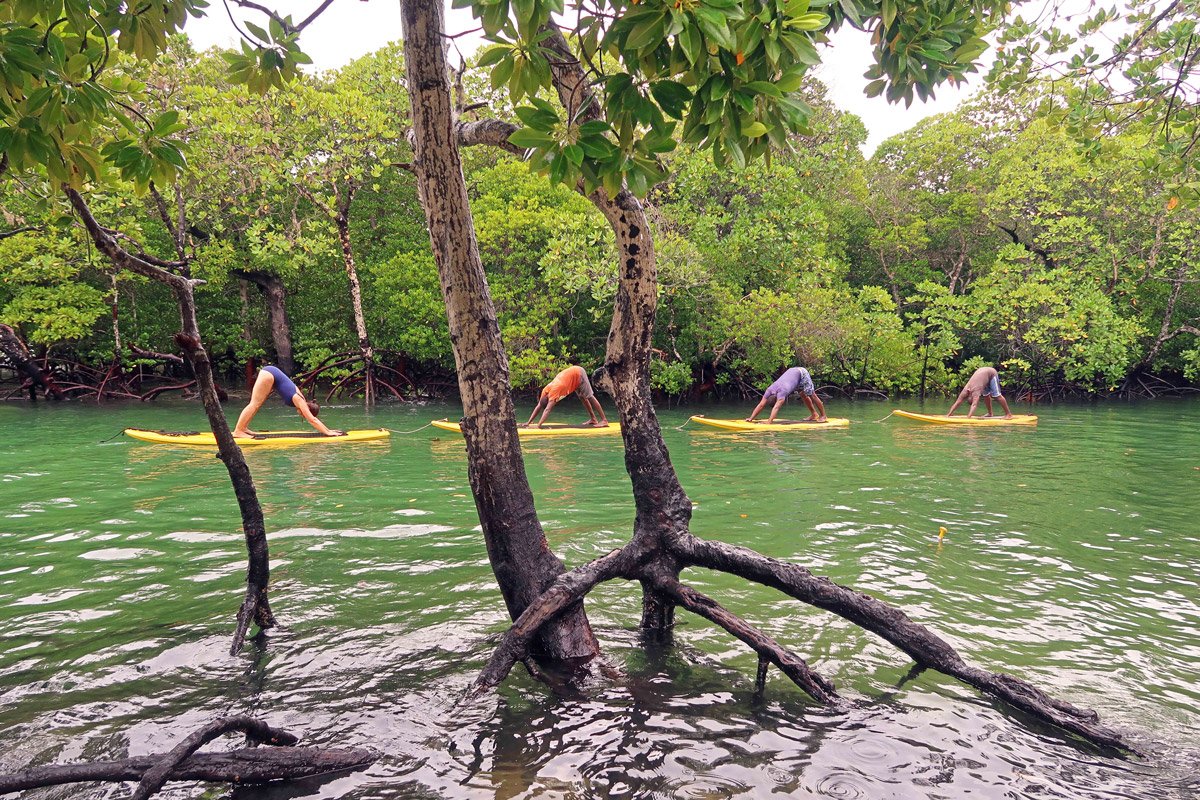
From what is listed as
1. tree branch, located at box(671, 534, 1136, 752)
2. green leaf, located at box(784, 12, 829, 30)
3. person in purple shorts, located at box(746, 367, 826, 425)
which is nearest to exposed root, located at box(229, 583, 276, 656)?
tree branch, located at box(671, 534, 1136, 752)

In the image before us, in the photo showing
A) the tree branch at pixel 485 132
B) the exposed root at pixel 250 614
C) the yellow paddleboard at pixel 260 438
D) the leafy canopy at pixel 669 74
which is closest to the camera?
the leafy canopy at pixel 669 74

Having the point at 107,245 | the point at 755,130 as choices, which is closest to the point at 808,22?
the point at 755,130

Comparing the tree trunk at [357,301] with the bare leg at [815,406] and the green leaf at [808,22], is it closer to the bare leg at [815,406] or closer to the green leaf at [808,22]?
the bare leg at [815,406]

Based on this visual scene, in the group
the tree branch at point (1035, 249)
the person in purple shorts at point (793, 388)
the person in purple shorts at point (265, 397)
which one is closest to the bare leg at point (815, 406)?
the person in purple shorts at point (793, 388)

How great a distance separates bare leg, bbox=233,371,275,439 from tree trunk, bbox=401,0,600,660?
35.2ft

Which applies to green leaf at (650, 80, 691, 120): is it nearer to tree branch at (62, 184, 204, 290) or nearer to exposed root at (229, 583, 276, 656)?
tree branch at (62, 184, 204, 290)

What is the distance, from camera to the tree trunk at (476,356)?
3.39 meters

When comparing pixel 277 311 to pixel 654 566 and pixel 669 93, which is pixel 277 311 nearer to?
pixel 654 566

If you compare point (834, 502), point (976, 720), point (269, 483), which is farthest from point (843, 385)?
point (976, 720)

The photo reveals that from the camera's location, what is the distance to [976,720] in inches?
137

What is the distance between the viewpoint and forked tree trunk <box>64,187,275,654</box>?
365cm

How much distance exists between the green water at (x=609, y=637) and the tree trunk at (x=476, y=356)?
530mm

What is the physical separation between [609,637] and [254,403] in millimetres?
11116

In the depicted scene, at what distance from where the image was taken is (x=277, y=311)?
2422 centimetres
